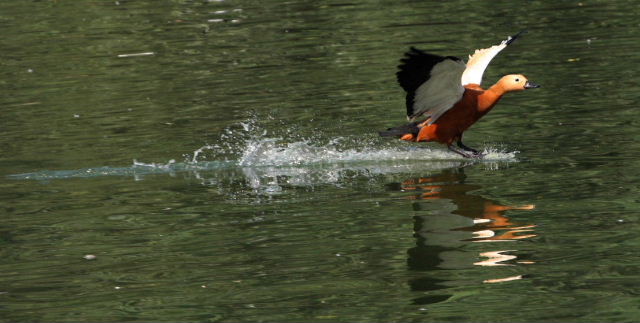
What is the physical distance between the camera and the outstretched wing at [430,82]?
952 cm

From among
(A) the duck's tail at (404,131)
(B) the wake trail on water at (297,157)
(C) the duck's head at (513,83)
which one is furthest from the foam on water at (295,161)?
(C) the duck's head at (513,83)

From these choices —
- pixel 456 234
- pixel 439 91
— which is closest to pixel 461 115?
pixel 439 91

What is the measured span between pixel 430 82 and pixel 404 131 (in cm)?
71

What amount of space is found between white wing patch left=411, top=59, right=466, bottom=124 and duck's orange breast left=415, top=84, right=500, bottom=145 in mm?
67

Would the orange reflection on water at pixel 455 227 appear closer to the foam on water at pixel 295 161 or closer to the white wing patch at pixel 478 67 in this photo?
the foam on water at pixel 295 161

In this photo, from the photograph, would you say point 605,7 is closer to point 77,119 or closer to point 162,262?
point 77,119

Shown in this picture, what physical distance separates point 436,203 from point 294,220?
3.77 ft

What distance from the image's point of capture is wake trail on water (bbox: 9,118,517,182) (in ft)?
32.9

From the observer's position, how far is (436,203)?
28.2 feet

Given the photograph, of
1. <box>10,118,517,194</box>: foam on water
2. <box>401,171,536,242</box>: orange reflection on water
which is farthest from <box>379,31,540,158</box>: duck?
<box>401,171,536,242</box>: orange reflection on water

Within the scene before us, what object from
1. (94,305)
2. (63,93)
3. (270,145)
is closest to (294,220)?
(94,305)

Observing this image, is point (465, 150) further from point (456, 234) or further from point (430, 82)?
point (456, 234)

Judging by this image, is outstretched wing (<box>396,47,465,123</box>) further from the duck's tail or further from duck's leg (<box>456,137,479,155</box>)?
duck's leg (<box>456,137,479,155</box>)

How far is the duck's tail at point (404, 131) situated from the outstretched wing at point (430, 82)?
100mm
